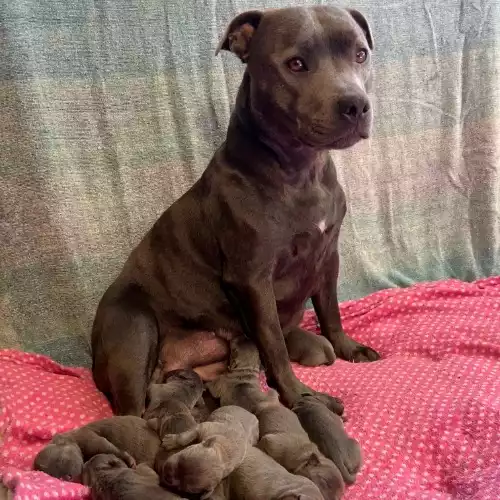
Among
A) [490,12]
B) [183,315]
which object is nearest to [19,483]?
[183,315]

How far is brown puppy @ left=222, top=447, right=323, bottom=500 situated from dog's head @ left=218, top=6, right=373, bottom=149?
783 mm

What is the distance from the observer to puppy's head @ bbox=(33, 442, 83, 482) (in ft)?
4.22

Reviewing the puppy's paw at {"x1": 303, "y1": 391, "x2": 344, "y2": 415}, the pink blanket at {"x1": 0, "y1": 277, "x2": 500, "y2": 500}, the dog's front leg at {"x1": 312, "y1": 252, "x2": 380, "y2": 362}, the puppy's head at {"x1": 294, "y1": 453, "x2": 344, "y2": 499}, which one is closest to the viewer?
the puppy's head at {"x1": 294, "y1": 453, "x2": 344, "y2": 499}

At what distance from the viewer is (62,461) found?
130cm

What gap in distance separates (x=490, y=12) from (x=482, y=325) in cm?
134

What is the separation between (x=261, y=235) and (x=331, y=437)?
59cm

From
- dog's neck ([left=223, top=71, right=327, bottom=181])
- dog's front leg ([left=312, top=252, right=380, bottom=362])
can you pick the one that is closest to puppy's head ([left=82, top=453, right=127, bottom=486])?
dog's neck ([left=223, top=71, right=327, bottom=181])

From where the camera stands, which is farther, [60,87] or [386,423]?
[60,87]

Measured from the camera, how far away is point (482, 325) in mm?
2014

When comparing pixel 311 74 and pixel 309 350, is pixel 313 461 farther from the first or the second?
pixel 311 74

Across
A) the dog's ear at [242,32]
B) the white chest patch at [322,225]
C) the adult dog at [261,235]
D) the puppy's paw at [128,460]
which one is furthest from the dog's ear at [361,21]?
the puppy's paw at [128,460]

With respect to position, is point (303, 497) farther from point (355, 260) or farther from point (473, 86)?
point (473, 86)

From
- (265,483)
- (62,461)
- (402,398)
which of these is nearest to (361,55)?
(402,398)

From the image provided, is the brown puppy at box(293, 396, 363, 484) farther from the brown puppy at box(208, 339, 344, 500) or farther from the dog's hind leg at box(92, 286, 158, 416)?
the dog's hind leg at box(92, 286, 158, 416)
